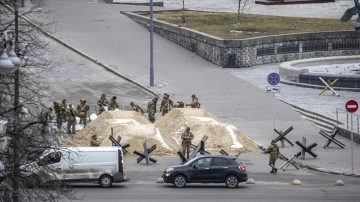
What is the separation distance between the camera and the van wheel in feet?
119

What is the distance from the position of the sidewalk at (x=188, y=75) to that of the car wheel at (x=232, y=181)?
4982 millimetres

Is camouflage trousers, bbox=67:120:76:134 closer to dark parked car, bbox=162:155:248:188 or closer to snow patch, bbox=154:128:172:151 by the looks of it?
snow patch, bbox=154:128:172:151

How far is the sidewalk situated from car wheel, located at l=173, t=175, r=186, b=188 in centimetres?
609

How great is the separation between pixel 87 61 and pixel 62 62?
5.14 feet

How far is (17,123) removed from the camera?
73.9 feet

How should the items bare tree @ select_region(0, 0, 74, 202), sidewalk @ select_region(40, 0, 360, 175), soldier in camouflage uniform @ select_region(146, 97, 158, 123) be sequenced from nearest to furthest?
bare tree @ select_region(0, 0, 74, 202) → sidewalk @ select_region(40, 0, 360, 175) → soldier in camouflage uniform @ select_region(146, 97, 158, 123)

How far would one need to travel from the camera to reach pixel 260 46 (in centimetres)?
6650

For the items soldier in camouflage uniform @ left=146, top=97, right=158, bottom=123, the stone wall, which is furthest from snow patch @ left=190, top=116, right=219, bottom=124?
the stone wall

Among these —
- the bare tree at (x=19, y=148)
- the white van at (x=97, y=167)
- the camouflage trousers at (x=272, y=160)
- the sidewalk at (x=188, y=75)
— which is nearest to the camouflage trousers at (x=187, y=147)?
the camouflage trousers at (x=272, y=160)

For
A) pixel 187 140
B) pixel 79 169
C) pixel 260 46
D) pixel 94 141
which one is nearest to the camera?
pixel 79 169

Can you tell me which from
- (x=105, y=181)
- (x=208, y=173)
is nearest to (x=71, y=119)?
(x=105, y=181)

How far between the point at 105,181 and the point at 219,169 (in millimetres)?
3327

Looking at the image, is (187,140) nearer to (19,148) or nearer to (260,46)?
(19,148)

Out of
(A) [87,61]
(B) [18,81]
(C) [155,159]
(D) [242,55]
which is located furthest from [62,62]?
(B) [18,81]
